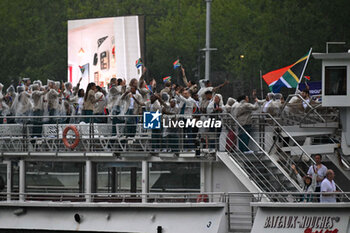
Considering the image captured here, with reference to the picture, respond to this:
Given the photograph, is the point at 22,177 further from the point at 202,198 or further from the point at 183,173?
the point at 202,198

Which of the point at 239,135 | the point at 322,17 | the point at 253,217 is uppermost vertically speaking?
the point at 322,17

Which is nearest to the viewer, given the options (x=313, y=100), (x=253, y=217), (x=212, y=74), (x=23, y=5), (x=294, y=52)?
(x=253, y=217)

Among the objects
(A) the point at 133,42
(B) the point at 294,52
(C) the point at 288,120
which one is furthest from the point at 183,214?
(B) the point at 294,52

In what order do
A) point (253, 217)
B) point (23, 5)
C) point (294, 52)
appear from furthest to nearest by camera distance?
1. point (23, 5)
2. point (294, 52)
3. point (253, 217)

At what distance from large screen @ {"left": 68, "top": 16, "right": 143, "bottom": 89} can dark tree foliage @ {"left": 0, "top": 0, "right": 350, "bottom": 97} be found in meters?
9.48

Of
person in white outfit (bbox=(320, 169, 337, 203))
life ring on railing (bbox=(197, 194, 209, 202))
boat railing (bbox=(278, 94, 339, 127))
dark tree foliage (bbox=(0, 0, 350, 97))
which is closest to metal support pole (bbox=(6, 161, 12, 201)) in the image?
life ring on railing (bbox=(197, 194, 209, 202))

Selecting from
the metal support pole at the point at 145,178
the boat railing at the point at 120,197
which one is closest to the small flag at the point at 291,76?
the boat railing at the point at 120,197

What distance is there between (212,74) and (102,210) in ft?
127

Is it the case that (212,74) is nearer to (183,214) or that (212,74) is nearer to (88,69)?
(88,69)

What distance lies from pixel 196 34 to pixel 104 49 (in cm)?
1834

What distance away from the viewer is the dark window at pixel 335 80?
28078mm

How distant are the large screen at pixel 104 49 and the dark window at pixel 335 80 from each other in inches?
745

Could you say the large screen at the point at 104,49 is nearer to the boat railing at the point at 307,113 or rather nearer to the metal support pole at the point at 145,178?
the boat railing at the point at 307,113

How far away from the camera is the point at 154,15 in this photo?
74375mm
